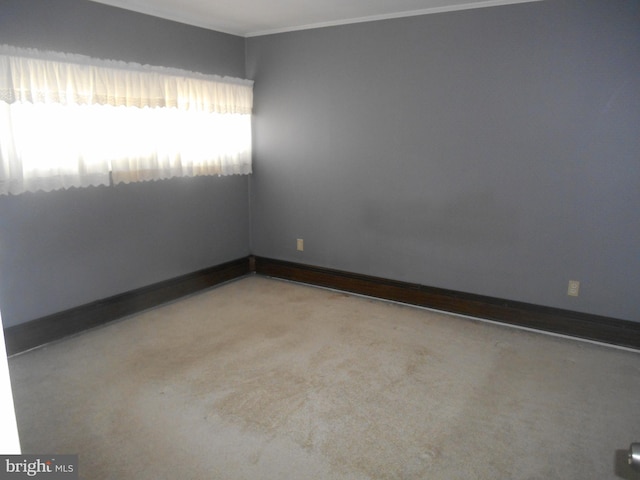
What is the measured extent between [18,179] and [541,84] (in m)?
3.56

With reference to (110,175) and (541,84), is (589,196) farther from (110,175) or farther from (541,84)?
(110,175)

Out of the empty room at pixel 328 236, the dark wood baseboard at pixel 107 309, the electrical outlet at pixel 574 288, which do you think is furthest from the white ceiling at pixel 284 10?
the dark wood baseboard at pixel 107 309

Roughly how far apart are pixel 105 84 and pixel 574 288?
3.70m

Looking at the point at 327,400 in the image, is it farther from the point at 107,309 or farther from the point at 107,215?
the point at 107,215

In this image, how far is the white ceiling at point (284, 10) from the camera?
3.28m

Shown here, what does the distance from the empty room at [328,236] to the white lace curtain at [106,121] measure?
0.02 meters

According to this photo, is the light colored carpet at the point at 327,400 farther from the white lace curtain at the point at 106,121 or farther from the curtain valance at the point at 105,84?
the curtain valance at the point at 105,84

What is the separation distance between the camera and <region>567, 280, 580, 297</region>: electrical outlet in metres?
3.25

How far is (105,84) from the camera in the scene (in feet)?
10.4

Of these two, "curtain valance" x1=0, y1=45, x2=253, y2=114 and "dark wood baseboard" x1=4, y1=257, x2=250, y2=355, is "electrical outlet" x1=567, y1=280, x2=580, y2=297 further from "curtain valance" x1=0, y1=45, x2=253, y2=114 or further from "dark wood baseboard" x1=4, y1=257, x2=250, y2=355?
"curtain valance" x1=0, y1=45, x2=253, y2=114

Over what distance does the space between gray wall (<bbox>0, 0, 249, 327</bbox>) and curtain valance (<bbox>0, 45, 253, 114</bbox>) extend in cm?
14

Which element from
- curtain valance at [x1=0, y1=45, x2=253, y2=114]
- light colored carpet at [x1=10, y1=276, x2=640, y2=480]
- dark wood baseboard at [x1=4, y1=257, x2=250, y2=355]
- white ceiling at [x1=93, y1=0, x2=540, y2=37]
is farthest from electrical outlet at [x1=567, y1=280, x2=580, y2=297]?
curtain valance at [x1=0, y1=45, x2=253, y2=114]

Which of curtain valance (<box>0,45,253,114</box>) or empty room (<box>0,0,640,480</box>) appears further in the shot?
curtain valance (<box>0,45,253,114</box>)

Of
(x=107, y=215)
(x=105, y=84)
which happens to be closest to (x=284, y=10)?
(x=105, y=84)
